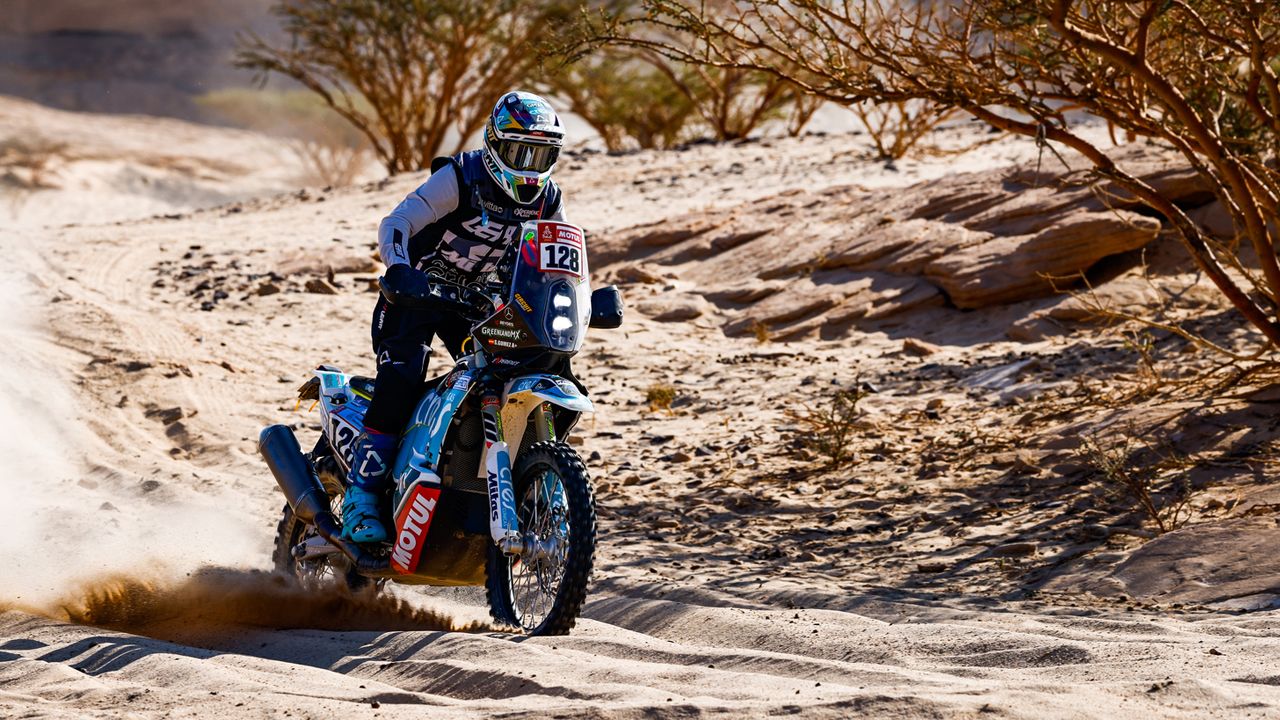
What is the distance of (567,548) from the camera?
4938 mm

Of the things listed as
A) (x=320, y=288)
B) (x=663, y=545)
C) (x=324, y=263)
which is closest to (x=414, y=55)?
(x=324, y=263)

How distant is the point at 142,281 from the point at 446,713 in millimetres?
10710

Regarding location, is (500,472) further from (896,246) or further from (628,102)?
(628,102)

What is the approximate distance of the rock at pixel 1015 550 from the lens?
21.9ft

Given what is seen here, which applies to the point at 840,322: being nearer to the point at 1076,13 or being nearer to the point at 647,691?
the point at 1076,13

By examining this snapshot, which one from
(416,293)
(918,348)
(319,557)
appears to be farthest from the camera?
(918,348)

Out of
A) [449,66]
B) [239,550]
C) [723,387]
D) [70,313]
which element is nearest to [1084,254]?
[723,387]

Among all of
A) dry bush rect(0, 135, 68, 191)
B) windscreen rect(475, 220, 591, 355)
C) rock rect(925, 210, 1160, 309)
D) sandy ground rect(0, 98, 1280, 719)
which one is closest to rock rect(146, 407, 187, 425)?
sandy ground rect(0, 98, 1280, 719)

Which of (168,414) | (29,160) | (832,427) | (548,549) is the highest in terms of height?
(29,160)

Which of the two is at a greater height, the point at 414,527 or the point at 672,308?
the point at 672,308

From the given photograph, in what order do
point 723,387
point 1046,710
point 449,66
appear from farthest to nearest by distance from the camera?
point 449,66 < point 723,387 < point 1046,710

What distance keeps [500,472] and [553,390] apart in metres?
→ 0.40

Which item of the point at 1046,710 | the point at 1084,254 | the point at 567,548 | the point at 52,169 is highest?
the point at 52,169

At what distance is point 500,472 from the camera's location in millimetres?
5043
